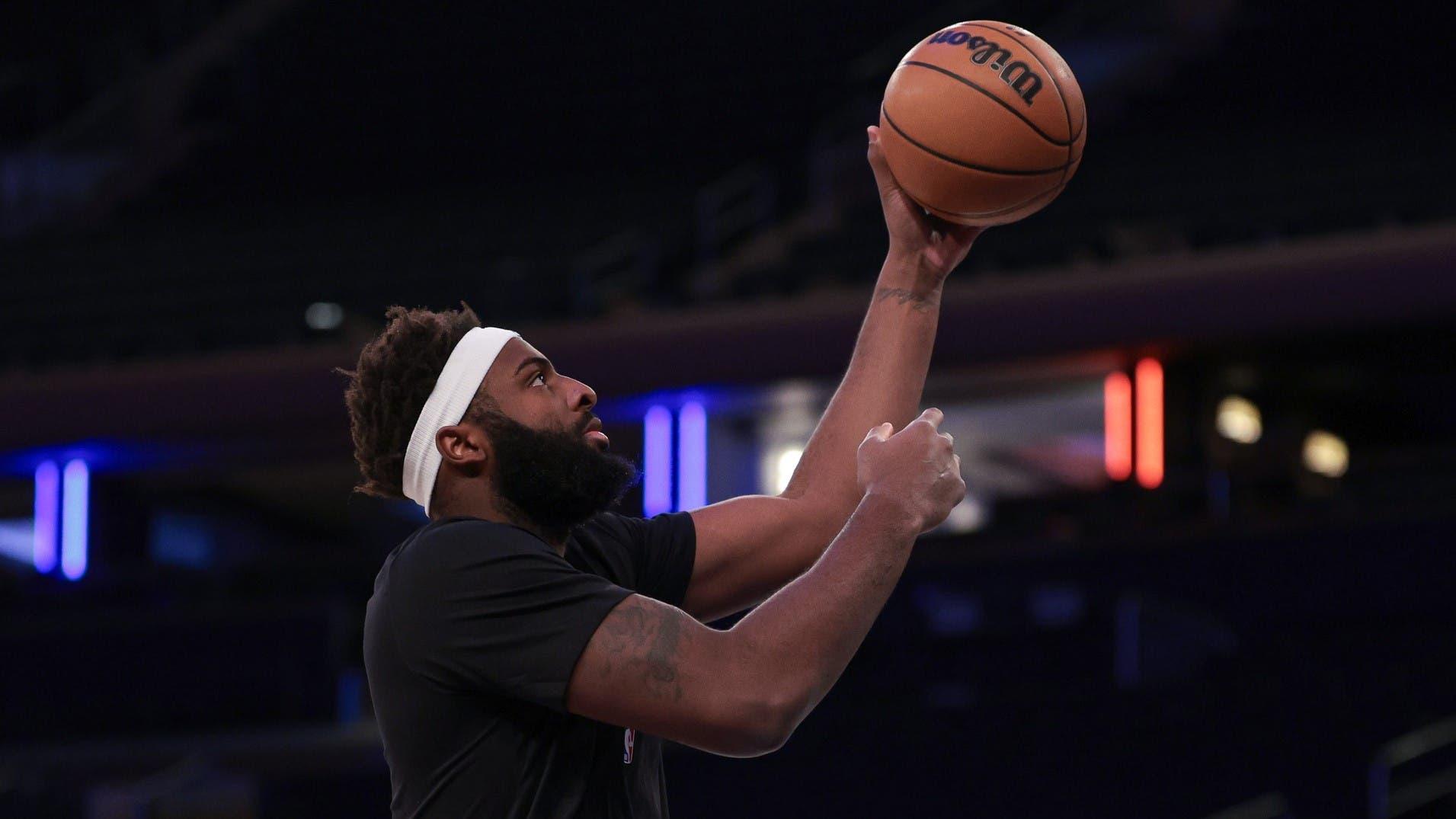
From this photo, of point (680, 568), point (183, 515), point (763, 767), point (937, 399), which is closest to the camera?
point (680, 568)

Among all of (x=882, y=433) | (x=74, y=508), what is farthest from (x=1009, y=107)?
(x=74, y=508)

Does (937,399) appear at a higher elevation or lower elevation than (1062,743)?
higher

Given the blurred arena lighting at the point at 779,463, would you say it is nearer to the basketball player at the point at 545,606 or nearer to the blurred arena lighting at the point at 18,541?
the blurred arena lighting at the point at 18,541

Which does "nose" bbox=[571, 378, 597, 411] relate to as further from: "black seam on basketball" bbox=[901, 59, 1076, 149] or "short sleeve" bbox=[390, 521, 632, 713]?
"black seam on basketball" bbox=[901, 59, 1076, 149]

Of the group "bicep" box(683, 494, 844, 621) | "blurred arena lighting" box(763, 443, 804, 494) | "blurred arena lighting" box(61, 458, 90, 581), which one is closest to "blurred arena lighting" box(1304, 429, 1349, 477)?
"blurred arena lighting" box(763, 443, 804, 494)

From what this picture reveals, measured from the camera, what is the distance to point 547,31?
1144cm

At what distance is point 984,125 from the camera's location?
7.15 feet

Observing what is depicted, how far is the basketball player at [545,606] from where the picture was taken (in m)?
1.54

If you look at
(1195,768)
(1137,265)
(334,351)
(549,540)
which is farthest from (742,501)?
(334,351)

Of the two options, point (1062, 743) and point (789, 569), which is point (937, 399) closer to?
point (1062, 743)

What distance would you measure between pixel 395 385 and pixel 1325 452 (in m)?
6.82

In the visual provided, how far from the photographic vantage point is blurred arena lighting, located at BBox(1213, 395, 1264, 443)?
7.70m

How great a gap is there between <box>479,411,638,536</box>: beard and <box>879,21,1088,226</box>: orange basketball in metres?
0.66

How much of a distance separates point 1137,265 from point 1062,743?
8.91 ft
